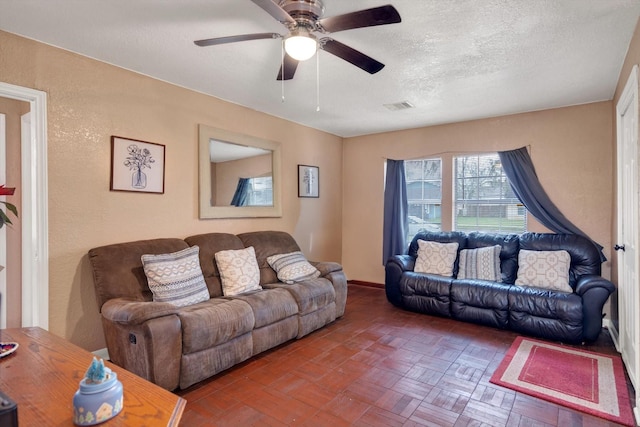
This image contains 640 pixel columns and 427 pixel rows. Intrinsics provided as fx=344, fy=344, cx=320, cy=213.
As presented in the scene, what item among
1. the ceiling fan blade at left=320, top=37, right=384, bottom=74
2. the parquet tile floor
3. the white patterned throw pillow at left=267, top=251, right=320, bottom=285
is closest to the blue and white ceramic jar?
the parquet tile floor

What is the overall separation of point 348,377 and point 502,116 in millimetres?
3623

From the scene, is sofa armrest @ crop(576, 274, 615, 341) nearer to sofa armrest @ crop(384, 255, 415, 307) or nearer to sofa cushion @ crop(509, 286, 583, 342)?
sofa cushion @ crop(509, 286, 583, 342)

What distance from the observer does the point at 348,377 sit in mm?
2549

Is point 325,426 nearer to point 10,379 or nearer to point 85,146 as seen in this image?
point 10,379

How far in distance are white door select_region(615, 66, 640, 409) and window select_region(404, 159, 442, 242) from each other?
206cm

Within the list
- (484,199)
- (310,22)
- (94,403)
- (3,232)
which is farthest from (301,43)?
(484,199)

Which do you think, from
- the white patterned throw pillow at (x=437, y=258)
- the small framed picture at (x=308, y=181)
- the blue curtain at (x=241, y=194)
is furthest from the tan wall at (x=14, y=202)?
the white patterned throw pillow at (x=437, y=258)

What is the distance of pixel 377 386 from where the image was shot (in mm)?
2424

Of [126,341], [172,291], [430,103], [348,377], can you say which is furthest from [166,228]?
[430,103]

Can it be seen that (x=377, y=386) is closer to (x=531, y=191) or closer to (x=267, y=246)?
(x=267, y=246)

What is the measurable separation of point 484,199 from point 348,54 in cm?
318

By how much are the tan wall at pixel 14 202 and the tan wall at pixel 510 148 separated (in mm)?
4087

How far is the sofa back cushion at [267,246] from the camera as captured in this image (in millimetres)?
3650

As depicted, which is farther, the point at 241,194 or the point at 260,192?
the point at 260,192
